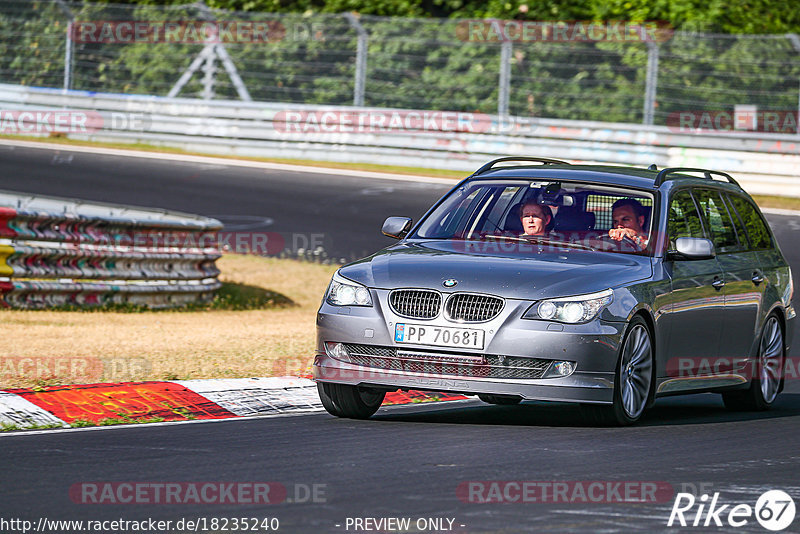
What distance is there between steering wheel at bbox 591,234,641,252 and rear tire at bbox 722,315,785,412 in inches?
69.7

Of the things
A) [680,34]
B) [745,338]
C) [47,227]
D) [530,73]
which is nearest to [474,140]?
[530,73]

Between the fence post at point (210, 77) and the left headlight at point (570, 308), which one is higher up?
the fence post at point (210, 77)

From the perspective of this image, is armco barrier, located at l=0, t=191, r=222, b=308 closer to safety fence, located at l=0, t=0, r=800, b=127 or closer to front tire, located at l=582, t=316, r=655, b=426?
front tire, located at l=582, t=316, r=655, b=426

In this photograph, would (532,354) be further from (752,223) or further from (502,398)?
(752,223)

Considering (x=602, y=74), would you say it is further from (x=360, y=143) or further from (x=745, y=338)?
(x=745, y=338)

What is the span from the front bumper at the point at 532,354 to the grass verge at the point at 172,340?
2.48 meters

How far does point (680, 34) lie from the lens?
2586cm

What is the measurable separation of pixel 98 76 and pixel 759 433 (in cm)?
2344

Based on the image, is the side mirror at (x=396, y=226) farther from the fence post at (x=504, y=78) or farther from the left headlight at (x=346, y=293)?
the fence post at (x=504, y=78)

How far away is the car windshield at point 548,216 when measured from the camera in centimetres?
933

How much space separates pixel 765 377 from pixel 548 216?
236 cm

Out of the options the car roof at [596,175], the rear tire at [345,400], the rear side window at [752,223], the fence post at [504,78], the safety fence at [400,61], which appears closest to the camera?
the rear tire at [345,400]

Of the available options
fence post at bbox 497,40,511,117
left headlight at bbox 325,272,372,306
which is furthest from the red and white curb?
fence post at bbox 497,40,511,117

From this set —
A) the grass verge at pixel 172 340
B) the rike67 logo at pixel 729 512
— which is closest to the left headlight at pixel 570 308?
the rike67 logo at pixel 729 512
